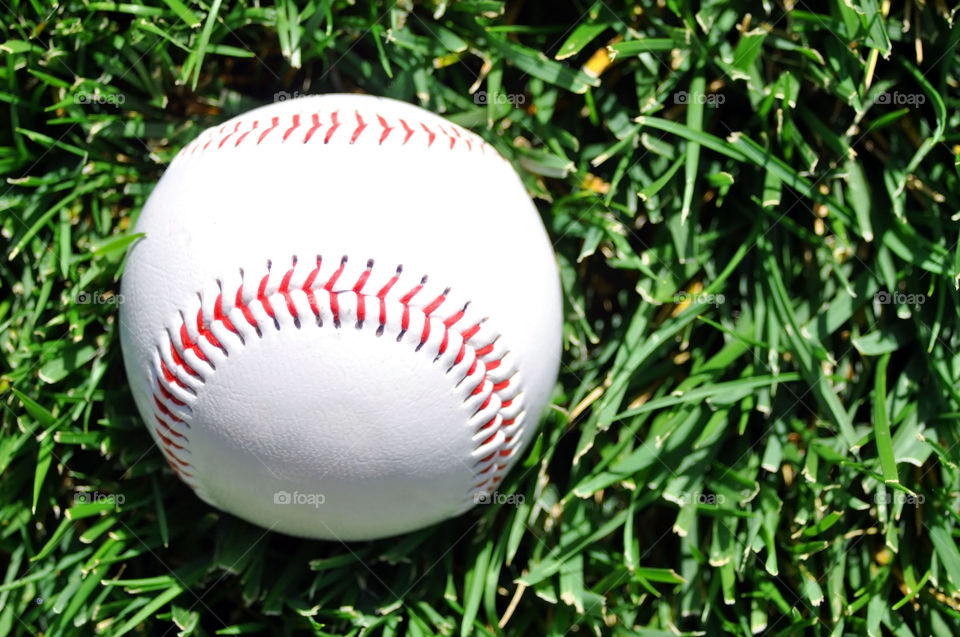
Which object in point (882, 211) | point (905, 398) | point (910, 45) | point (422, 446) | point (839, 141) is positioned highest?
point (910, 45)

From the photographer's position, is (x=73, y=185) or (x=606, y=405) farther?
(x=73, y=185)

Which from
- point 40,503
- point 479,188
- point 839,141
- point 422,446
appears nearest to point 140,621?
point 40,503

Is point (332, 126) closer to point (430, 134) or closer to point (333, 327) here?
point (430, 134)

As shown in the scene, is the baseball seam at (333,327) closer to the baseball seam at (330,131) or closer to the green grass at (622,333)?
the baseball seam at (330,131)

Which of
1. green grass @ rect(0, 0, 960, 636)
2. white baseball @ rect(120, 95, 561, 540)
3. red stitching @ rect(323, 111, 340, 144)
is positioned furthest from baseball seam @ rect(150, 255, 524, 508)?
green grass @ rect(0, 0, 960, 636)

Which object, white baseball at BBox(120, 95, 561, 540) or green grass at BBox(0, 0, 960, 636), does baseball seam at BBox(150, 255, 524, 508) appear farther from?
green grass at BBox(0, 0, 960, 636)

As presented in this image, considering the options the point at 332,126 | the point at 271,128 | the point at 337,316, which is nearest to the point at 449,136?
the point at 332,126

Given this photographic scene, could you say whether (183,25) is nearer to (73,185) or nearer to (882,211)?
(73,185)
